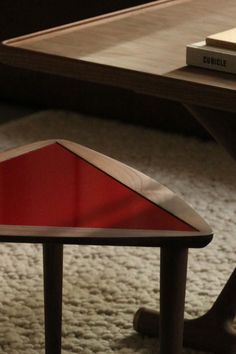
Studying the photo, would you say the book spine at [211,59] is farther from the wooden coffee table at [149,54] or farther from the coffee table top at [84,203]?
the coffee table top at [84,203]

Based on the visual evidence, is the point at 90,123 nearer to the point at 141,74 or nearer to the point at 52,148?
the point at 52,148

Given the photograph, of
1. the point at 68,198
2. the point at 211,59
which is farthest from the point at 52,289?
the point at 211,59

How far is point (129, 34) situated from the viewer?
1486 millimetres

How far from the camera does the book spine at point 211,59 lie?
50.5 inches

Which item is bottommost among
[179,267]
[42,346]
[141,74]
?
[42,346]

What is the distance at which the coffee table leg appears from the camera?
1543 mm

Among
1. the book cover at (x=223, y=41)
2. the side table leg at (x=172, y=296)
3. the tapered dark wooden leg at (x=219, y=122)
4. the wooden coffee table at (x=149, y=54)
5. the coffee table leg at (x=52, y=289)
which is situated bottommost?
the coffee table leg at (x=52, y=289)

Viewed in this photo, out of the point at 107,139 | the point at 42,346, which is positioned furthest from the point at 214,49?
the point at 107,139

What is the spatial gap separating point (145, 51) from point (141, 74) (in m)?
0.12

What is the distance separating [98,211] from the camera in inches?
50.7

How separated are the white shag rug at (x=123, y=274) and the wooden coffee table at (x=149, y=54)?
0.23 metres

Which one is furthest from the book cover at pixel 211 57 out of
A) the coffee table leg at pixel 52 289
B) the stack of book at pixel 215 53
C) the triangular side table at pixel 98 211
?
the coffee table leg at pixel 52 289

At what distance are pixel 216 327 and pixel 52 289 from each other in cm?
37

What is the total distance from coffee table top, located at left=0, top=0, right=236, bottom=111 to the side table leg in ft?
0.68
